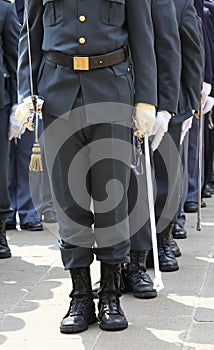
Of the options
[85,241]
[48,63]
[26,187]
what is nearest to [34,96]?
[48,63]

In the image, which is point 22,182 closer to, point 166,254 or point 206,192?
point 166,254

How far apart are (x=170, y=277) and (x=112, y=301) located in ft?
3.45

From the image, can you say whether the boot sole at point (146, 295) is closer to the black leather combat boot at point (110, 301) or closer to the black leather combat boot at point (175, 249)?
the black leather combat boot at point (110, 301)

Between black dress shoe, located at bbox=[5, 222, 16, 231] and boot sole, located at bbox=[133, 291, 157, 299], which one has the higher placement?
boot sole, located at bbox=[133, 291, 157, 299]

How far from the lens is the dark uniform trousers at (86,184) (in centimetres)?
402

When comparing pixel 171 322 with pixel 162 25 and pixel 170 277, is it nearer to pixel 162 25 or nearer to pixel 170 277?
pixel 170 277

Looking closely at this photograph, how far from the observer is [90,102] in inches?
157

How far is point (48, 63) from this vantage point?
13.4 feet

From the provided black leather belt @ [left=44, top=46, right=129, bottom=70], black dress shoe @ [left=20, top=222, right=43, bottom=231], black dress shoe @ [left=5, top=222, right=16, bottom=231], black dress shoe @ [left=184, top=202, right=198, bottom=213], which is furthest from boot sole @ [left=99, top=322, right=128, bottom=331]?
black dress shoe @ [left=184, top=202, right=198, bottom=213]

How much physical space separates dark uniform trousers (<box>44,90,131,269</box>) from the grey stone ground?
0.35 meters

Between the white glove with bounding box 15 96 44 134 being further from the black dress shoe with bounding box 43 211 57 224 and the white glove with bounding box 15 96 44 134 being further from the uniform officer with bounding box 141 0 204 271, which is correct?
the black dress shoe with bounding box 43 211 57 224

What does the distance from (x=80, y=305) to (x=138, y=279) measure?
0.65 metres

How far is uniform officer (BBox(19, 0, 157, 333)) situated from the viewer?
13.1 ft

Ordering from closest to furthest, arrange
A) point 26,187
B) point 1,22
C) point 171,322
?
point 171,322 < point 1,22 < point 26,187
